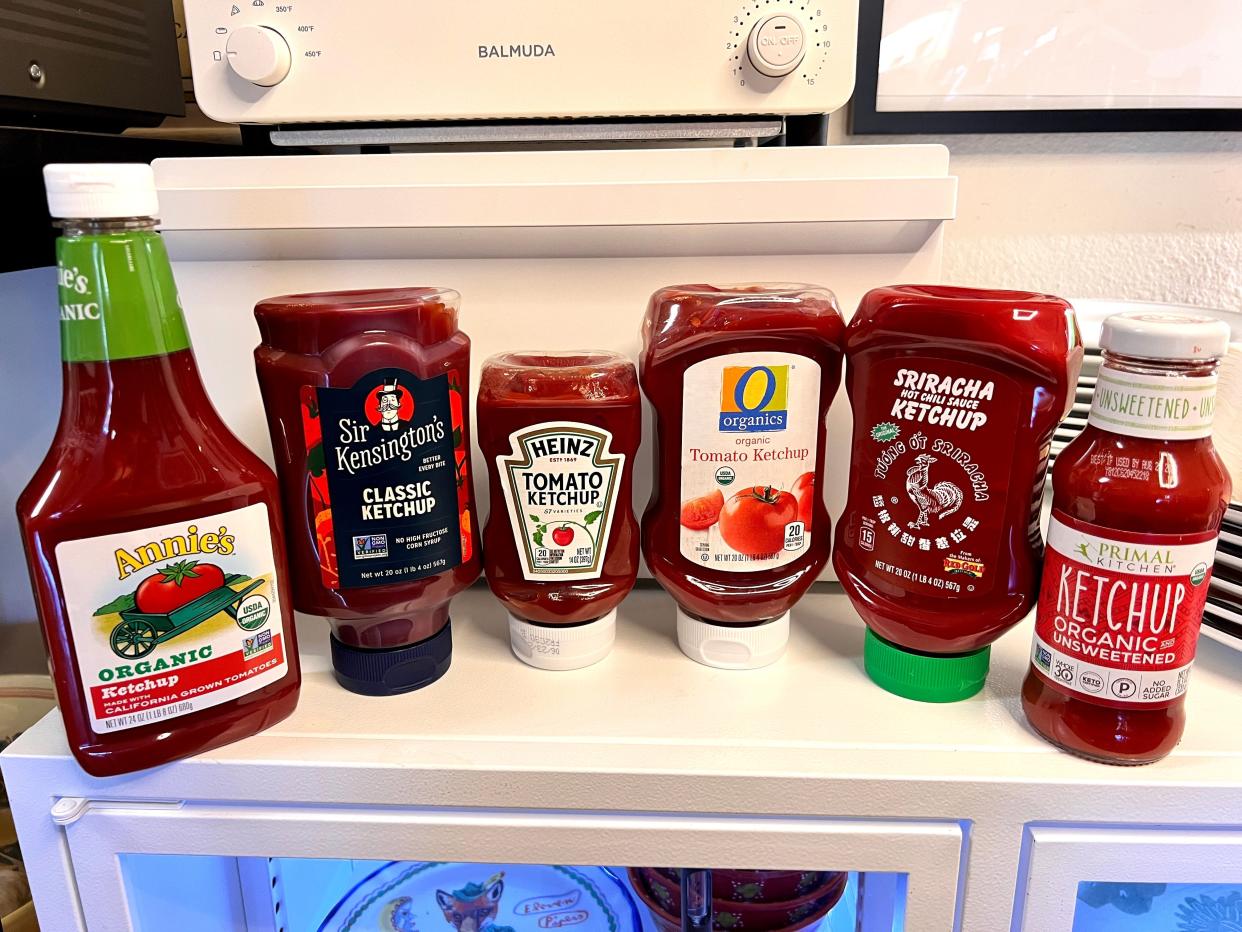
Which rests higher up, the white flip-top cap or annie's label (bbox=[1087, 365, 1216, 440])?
the white flip-top cap

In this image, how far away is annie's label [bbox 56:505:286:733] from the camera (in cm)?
50

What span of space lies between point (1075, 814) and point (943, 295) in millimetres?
344

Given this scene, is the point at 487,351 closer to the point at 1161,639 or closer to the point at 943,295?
the point at 943,295

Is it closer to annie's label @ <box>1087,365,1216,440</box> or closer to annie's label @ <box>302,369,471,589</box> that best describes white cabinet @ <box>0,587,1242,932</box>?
annie's label @ <box>302,369,471,589</box>

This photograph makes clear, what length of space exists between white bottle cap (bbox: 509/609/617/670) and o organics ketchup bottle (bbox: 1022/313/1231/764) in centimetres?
32


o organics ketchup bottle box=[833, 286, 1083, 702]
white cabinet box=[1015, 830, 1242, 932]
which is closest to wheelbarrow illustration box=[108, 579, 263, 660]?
o organics ketchup bottle box=[833, 286, 1083, 702]

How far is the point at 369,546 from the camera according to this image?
0.58 meters

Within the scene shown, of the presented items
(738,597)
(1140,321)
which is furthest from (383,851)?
(1140,321)

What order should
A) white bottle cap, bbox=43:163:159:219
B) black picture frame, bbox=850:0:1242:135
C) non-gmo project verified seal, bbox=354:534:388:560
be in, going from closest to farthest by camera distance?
white bottle cap, bbox=43:163:159:219
non-gmo project verified seal, bbox=354:534:388:560
black picture frame, bbox=850:0:1242:135

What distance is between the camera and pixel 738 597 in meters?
0.64

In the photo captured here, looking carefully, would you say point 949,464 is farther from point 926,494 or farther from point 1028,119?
point 1028,119

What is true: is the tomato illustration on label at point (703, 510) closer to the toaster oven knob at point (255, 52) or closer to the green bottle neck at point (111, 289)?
the green bottle neck at point (111, 289)

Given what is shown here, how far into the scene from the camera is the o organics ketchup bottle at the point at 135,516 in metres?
0.48

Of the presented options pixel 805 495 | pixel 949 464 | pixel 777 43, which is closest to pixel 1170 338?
pixel 949 464
